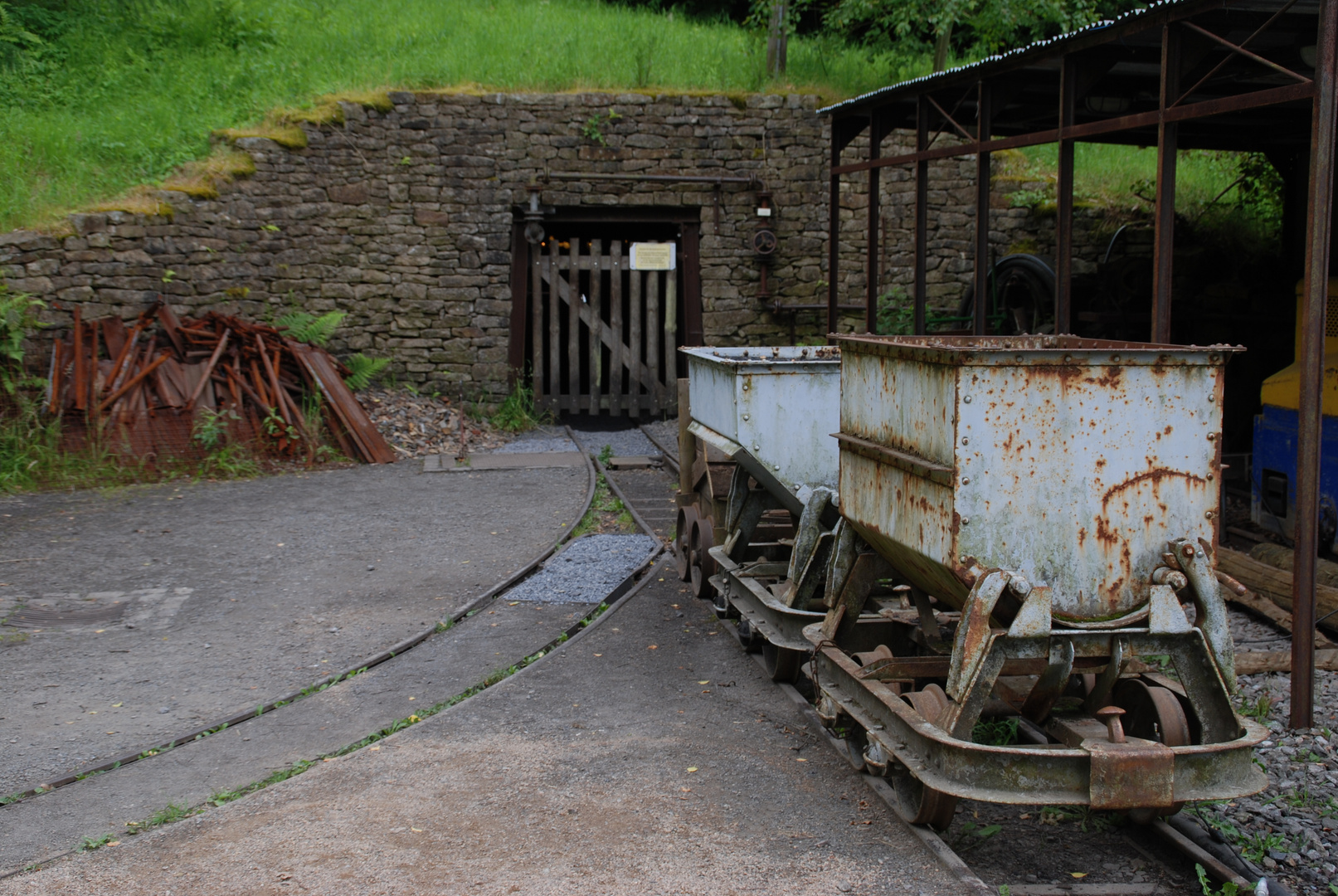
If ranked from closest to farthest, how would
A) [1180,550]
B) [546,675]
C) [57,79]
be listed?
[1180,550] < [546,675] < [57,79]

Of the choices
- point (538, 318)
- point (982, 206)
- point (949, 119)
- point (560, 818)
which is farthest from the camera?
point (538, 318)

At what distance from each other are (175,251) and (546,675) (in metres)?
9.22

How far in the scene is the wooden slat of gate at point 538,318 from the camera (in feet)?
45.8

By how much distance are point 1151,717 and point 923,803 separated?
1015mm

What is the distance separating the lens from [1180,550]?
3.85 meters

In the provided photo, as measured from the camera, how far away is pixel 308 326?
12938 millimetres

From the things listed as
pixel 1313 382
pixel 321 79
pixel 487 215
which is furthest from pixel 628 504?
pixel 321 79

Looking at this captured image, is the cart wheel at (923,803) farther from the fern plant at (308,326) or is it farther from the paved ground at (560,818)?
the fern plant at (308,326)

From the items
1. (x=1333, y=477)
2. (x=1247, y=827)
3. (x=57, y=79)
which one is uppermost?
(x=57, y=79)

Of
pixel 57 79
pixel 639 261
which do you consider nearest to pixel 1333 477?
pixel 639 261

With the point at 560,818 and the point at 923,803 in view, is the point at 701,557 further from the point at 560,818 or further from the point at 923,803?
the point at 923,803

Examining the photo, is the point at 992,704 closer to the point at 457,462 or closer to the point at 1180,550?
the point at 1180,550

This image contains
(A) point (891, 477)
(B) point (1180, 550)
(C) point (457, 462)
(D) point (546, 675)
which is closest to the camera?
(B) point (1180, 550)

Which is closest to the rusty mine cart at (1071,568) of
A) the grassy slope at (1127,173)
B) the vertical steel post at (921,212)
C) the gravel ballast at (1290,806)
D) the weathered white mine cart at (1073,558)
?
the weathered white mine cart at (1073,558)
